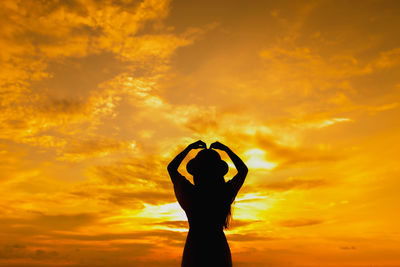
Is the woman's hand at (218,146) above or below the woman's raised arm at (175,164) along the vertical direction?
above

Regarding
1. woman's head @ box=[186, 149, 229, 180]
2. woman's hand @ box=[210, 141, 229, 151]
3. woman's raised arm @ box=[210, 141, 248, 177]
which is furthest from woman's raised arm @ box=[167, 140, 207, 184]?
woman's raised arm @ box=[210, 141, 248, 177]

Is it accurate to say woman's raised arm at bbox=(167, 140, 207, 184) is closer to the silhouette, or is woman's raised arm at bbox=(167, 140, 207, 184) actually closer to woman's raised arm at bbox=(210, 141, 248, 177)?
the silhouette

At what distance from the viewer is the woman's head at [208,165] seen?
7.39 meters

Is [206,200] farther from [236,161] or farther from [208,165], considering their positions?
[236,161]

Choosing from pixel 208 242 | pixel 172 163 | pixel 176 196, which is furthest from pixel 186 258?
pixel 172 163

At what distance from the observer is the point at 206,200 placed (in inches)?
285

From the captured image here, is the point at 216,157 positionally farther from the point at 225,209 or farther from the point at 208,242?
the point at 208,242

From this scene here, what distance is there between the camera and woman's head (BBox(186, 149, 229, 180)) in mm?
7395

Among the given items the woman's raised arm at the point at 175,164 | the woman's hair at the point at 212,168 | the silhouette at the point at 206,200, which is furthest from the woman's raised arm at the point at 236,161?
the woman's raised arm at the point at 175,164

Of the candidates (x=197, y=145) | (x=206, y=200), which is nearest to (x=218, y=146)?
(x=197, y=145)

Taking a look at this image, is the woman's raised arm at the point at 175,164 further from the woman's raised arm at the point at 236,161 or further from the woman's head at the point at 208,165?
the woman's raised arm at the point at 236,161

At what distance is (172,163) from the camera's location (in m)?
7.30

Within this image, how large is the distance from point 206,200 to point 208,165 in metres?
0.64

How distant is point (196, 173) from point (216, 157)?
474mm
